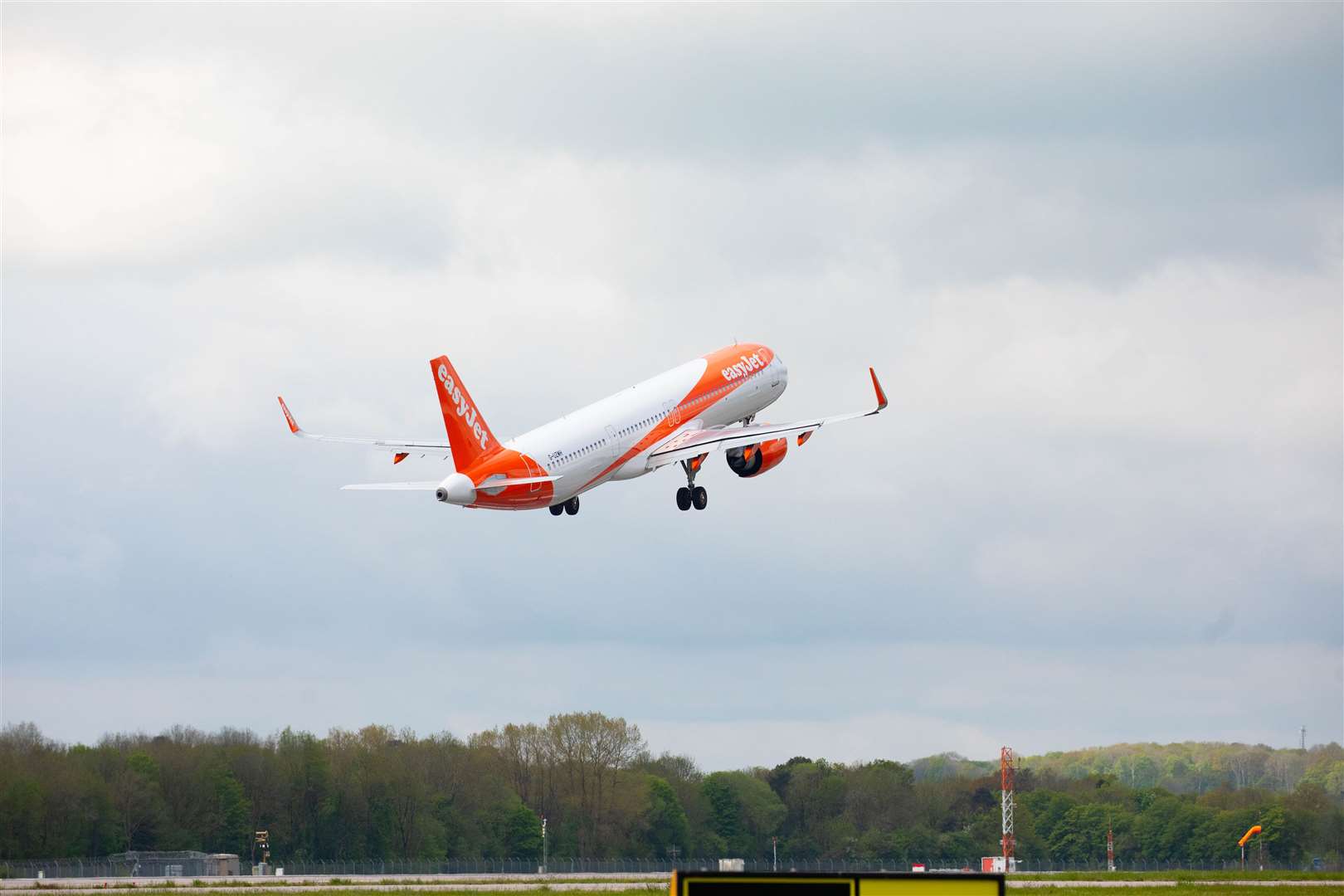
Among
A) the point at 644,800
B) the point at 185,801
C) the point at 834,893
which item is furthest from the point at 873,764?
the point at 834,893

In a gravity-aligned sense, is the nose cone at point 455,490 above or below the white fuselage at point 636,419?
below

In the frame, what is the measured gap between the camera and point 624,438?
284ft

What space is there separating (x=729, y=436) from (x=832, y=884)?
252 feet

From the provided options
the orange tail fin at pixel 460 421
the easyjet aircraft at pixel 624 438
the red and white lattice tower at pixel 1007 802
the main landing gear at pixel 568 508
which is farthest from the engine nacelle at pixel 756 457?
the red and white lattice tower at pixel 1007 802

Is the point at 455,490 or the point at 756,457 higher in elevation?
the point at 756,457

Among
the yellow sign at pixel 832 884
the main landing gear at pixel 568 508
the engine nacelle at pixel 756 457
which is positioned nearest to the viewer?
the yellow sign at pixel 832 884

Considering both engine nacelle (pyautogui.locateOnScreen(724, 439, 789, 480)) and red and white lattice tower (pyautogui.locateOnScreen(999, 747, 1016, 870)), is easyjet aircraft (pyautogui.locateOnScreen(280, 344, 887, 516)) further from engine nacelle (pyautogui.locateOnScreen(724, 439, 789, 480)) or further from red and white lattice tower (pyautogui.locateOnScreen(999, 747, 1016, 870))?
red and white lattice tower (pyautogui.locateOnScreen(999, 747, 1016, 870))

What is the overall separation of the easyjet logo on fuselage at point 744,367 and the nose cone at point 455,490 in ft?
78.9

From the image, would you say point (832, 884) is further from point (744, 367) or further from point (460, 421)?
point (744, 367)

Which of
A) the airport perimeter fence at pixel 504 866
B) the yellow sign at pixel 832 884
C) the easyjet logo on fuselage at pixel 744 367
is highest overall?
the easyjet logo on fuselage at pixel 744 367

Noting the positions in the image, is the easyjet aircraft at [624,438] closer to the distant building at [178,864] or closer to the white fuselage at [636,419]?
the white fuselage at [636,419]

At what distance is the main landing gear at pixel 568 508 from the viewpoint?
8656 centimetres

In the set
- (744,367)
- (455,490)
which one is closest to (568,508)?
(455,490)

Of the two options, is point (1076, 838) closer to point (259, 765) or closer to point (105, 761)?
point (259, 765)
